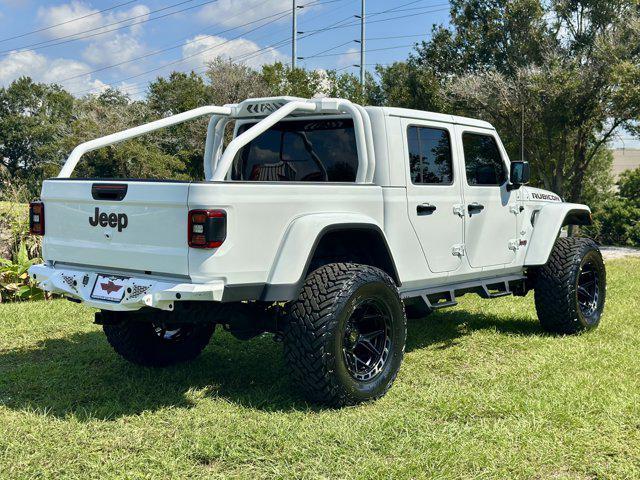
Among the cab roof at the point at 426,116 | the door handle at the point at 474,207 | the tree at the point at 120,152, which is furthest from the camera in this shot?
the tree at the point at 120,152

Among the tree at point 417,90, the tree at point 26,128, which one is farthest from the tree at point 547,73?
the tree at point 26,128

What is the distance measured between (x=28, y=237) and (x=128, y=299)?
6.05 metres

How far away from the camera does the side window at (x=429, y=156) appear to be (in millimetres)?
5051

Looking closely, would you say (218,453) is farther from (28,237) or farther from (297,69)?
(297,69)

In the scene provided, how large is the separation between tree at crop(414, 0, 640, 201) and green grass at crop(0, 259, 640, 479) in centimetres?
1341

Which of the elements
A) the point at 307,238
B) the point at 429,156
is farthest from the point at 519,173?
the point at 307,238

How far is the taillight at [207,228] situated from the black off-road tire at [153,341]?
1355mm

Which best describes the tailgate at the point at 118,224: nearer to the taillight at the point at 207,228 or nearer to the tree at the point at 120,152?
the taillight at the point at 207,228

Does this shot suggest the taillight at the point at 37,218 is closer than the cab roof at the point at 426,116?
Yes

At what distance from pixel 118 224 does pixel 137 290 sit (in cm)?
46

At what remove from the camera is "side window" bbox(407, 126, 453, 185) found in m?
5.05

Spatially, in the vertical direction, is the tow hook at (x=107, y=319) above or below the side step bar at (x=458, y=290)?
below

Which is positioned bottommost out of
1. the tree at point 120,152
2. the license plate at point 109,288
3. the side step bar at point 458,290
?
the side step bar at point 458,290

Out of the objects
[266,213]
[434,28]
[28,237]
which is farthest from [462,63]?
[266,213]
